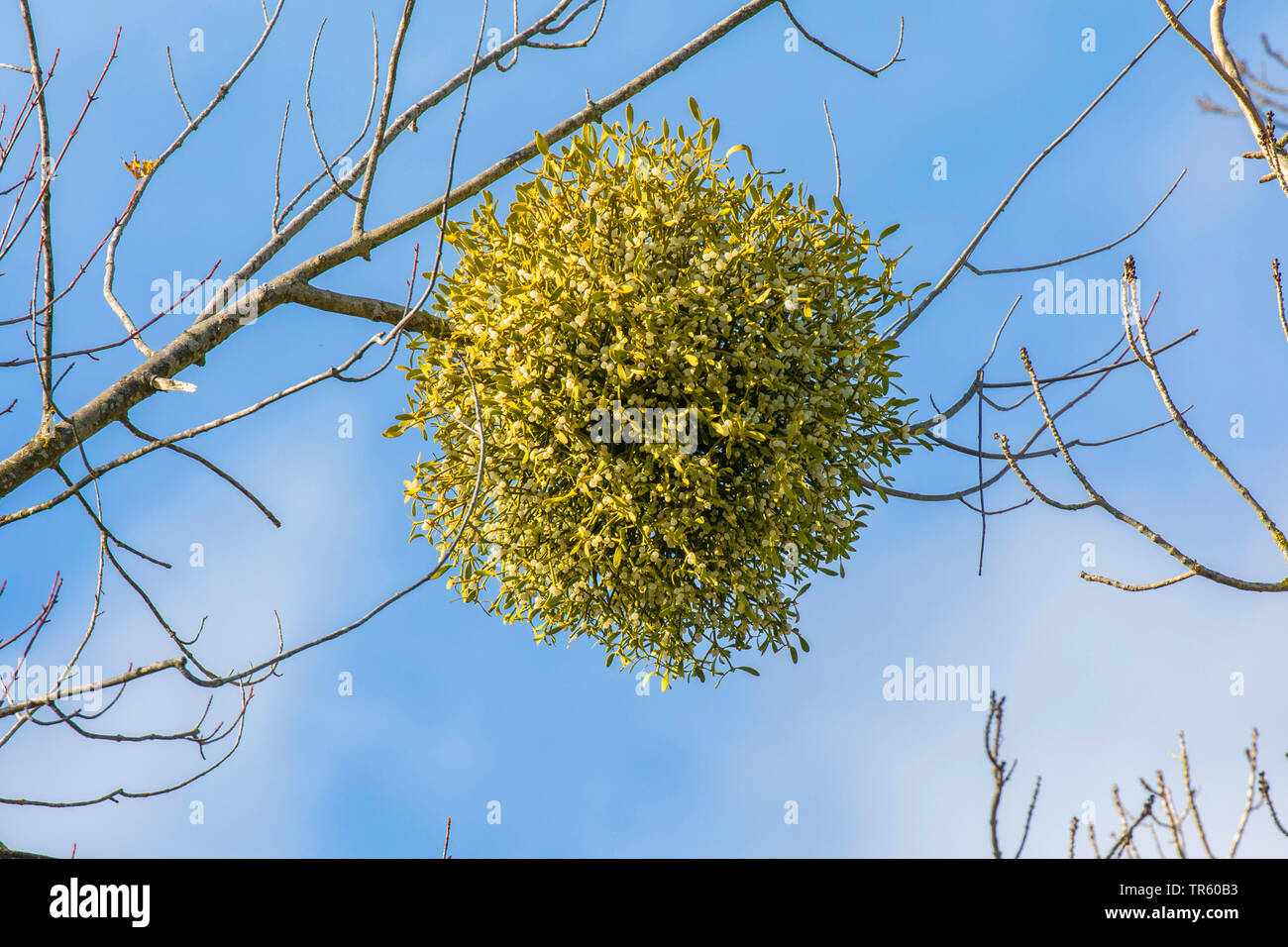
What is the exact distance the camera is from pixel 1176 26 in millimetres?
1936

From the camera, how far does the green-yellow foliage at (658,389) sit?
238cm

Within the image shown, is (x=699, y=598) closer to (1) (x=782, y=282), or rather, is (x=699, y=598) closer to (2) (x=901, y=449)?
(2) (x=901, y=449)

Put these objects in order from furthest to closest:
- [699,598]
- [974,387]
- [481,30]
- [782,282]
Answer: [974,387] < [699,598] < [782,282] < [481,30]

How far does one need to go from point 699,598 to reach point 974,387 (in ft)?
3.74

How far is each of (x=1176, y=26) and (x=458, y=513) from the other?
207 cm

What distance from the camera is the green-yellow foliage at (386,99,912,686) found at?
2.38 m

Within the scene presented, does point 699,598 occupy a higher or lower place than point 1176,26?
lower

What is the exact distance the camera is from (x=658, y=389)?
2375mm
